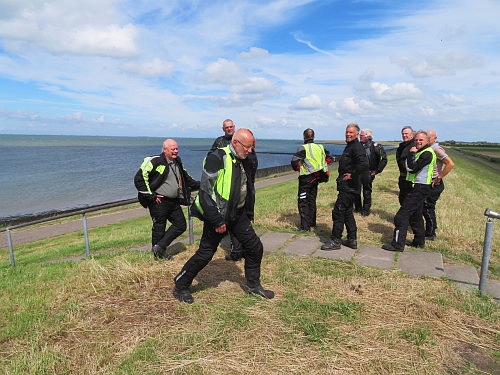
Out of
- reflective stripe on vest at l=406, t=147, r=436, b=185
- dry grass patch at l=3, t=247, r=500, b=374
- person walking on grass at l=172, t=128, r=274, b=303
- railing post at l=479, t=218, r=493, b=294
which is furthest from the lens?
reflective stripe on vest at l=406, t=147, r=436, b=185

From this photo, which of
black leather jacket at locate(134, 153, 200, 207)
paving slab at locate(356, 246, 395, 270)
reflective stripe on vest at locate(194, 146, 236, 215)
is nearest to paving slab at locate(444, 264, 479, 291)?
paving slab at locate(356, 246, 395, 270)

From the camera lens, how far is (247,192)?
13.6 ft

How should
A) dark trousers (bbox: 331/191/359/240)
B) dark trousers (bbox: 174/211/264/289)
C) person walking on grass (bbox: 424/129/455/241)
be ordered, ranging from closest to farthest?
dark trousers (bbox: 174/211/264/289), dark trousers (bbox: 331/191/359/240), person walking on grass (bbox: 424/129/455/241)

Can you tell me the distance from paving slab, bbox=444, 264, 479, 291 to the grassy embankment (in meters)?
0.30

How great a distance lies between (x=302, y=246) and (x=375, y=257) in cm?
119

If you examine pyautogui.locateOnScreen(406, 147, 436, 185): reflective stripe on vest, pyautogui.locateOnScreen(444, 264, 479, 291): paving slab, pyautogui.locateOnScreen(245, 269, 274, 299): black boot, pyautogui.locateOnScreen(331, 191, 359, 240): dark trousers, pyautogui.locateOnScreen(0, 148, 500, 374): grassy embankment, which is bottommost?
pyautogui.locateOnScreen(444, 264, 479, 291): paving slab

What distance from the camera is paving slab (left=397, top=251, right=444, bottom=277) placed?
4932 mm

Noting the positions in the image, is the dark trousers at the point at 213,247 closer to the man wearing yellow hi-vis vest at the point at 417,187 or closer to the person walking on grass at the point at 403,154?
the man wearing yellow hi-vis vest at the point at 417,187

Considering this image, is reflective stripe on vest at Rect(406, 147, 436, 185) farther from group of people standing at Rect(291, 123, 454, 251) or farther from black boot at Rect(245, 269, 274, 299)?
black boot at Rect(245, 269, 274, 299)

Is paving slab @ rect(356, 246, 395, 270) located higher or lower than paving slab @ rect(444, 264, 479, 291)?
higher

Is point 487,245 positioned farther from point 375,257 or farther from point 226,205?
point 226,205

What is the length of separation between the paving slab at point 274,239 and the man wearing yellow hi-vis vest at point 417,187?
169 centimetres

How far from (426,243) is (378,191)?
566 cm

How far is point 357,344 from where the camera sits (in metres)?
3.20
